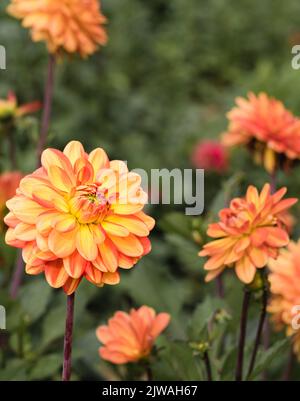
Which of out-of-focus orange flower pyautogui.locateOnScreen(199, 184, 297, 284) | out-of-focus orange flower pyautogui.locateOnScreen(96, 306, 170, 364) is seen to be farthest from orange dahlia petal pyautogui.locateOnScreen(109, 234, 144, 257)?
out-of-focus orange flower pyautogui.locateOnScreen(96, 306, 170, 364)

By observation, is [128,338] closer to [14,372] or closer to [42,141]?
[14,372]

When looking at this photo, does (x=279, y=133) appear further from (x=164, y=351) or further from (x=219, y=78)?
Answer: (x=219, y=78)

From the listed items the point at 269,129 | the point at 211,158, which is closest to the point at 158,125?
the point at 211,158

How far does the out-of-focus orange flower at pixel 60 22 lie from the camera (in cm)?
170

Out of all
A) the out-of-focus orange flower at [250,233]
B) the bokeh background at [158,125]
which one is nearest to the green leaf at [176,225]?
the bokeh background at [158,125]

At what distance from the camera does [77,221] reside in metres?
1.03

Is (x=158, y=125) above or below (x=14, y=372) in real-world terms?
above

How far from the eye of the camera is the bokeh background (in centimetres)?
Answer: 155

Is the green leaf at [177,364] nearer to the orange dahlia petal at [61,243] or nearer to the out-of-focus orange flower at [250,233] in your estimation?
the out-of-focus orange flower at [250,233]

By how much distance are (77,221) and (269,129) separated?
27.6 inches

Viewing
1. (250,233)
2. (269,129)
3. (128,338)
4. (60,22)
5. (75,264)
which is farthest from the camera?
(60,22)
